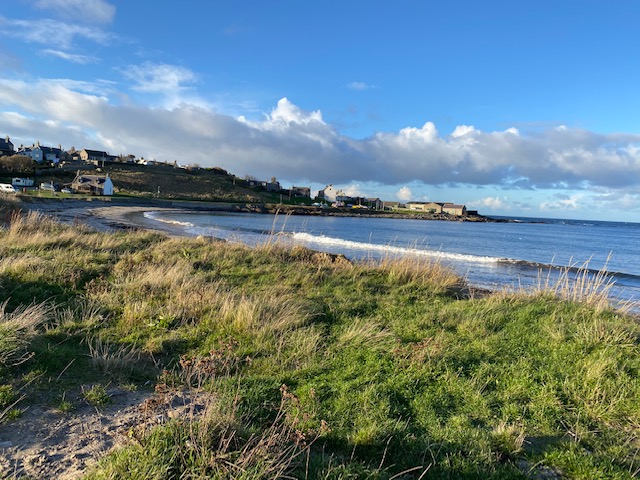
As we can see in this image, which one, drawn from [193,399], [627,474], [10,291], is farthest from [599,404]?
[10,291]

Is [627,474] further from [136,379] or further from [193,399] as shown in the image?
[136,379]

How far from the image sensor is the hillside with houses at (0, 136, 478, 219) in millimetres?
82250

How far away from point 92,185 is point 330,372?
90.5 metres

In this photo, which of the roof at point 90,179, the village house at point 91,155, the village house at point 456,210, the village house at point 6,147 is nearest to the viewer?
the roof at point 90,179

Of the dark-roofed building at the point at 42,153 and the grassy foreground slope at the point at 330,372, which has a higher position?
the dark-roofed building at the point at 42,153

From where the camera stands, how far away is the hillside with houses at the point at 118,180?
82250 millimetres

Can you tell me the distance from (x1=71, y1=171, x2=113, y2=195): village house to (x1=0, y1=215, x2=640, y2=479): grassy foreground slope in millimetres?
81094

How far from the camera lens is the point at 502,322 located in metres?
7.57

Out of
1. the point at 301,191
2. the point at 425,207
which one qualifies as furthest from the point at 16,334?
the point at 425,207

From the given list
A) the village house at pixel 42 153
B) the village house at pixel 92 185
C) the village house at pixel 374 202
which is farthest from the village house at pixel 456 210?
the village house at pixel 42 153

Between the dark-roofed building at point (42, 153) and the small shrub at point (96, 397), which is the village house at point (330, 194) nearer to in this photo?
the dark-roofed building at point (42, 153)

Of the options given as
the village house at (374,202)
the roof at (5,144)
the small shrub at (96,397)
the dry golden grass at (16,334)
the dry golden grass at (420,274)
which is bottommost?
the small shrub at (96,397)

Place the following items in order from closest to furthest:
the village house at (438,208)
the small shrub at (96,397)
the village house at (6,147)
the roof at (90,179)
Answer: the small shrub at (96,397) < the roof at (90,179) < the village house at (6,147) < the village house at (438,208)

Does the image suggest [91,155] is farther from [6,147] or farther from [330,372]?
[330,372]
